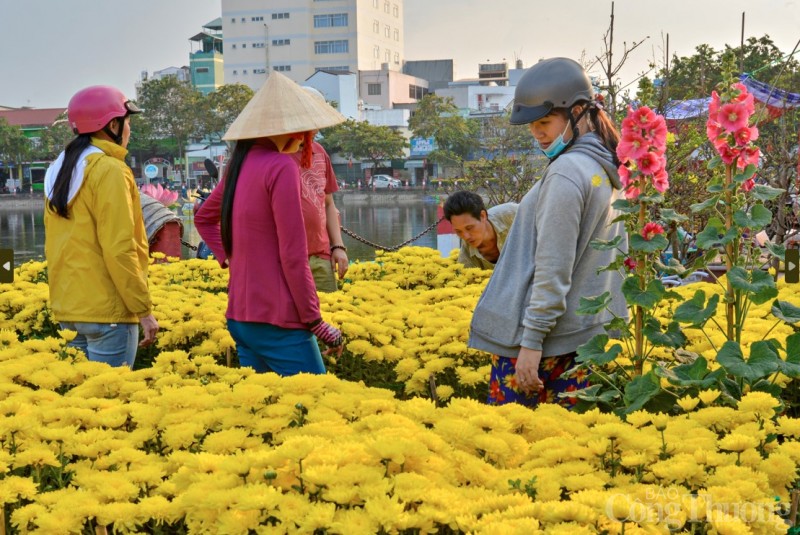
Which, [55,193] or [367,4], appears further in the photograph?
[367,4]

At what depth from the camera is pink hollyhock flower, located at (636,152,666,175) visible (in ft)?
8.98

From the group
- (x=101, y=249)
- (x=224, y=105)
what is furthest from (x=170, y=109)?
(x=101, y=249)

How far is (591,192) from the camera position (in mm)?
2883

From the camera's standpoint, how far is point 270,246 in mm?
3258

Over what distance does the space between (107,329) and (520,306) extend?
181cm

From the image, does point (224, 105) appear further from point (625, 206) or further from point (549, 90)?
point (625, 206)

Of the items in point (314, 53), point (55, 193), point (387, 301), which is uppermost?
point (314, 53)

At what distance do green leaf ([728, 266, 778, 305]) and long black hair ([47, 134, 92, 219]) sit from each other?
257 centimetres

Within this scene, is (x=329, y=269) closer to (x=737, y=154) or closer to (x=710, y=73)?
(x=737, y=154)

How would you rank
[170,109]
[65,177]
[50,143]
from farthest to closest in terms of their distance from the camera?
[170,109] → [50,143] → [65,177]

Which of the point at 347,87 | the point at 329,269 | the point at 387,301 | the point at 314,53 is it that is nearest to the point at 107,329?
the point at 329,269

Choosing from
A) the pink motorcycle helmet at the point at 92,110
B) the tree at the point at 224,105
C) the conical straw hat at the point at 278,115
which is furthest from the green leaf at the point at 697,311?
the tree at the point at 224,105

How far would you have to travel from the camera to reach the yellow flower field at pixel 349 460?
172 centimetres

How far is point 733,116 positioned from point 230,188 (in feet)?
5.72
